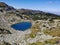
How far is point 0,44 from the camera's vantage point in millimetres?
56406

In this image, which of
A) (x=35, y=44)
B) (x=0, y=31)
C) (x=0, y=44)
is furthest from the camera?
(x=0, y=31)

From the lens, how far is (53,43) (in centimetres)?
5809

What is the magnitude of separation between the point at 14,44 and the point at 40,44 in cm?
931

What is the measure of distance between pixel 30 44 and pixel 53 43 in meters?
8.58

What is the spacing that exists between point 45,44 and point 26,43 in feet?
27.3

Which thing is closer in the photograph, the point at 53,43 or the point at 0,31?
the point at 53,43

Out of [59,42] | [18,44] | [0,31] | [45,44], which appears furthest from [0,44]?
[0,31]

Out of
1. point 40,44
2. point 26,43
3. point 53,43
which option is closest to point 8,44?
point 26,43

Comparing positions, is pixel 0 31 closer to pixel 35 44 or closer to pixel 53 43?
pixel 35 44

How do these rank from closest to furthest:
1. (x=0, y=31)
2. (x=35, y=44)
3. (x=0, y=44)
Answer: (x=0, y=44)
(x=35, y=44)
(x=0, y=31)

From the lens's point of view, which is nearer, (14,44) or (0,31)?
(14,44)

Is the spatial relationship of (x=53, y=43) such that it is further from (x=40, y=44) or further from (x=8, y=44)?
(x=8, y=44)

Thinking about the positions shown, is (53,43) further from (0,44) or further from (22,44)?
(0,44)

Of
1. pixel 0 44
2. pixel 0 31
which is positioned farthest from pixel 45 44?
pixel 0 31
